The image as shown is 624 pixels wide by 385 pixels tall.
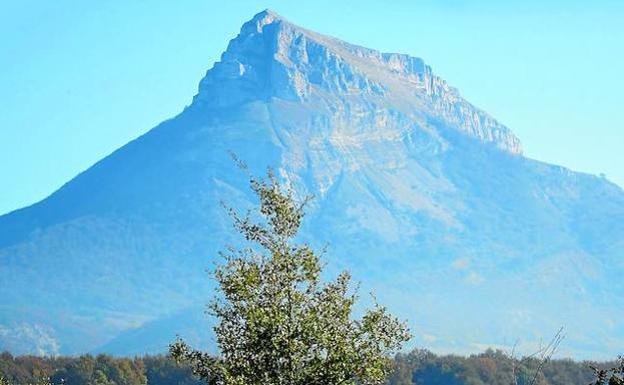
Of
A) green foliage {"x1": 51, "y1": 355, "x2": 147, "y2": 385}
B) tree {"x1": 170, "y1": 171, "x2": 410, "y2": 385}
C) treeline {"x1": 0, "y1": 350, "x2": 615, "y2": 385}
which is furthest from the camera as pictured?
treeline {"x1": 0, "y1": 350, "x2": 615, "y2": 385}

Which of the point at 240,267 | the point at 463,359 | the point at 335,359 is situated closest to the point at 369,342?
the point at 335,359

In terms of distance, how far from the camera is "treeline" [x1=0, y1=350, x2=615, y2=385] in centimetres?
14650

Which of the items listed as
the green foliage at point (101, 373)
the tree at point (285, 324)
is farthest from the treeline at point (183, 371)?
the tree at point (285, 324)

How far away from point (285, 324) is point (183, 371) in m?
121

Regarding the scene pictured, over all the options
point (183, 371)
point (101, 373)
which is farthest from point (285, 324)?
point (183, 371)

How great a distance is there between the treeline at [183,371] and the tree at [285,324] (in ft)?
340

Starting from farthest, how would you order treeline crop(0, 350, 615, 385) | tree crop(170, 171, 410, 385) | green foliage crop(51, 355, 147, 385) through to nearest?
treeline crop(0, 350, 615, 385) → green foliage crop(51, 355, 147, 385) → tree crop(170, 171, 410, 385)

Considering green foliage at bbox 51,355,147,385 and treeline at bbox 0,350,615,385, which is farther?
treeline at bbox 0,350,615,385

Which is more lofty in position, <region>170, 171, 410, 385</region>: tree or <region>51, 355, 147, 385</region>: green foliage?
<region>51, 355, 147, 385</region>: green foliage

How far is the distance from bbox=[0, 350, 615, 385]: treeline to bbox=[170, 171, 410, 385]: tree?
340 ft

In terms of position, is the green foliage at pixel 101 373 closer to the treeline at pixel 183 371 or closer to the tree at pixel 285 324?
the treeline at pixel 183 371

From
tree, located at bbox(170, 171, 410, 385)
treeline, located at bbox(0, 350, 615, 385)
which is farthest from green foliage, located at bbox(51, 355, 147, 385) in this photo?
tree, located at bbox(170, 171, 410, 385)

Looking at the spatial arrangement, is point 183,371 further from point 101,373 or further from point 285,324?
point 285,324

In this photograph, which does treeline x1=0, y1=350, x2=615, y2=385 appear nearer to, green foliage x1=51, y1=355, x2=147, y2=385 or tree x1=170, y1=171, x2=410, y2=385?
green foliage x1=51, y1=355, x2=147, y2=385
